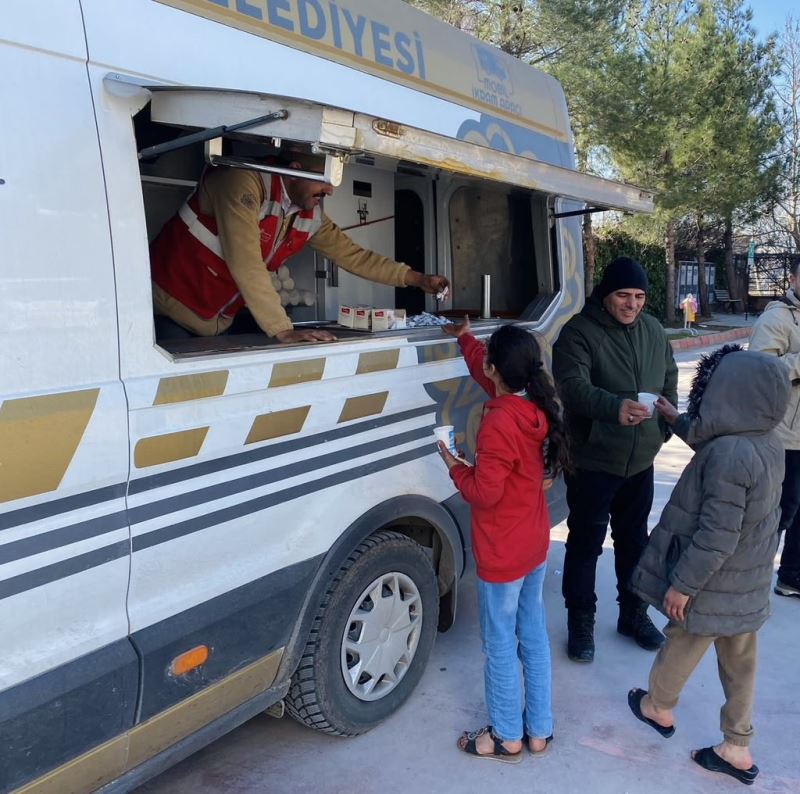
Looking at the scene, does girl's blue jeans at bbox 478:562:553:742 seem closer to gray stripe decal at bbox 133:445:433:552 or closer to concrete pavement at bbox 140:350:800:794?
concrete pavement at bbox 140:350:800:794

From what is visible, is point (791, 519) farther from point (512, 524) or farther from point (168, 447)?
point (168, 447)

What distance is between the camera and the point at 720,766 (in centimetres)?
278

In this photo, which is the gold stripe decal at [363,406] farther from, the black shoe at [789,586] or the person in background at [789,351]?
the black shoe at [789,586]

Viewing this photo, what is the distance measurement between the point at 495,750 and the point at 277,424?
1.55 m

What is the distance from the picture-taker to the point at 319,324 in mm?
3670

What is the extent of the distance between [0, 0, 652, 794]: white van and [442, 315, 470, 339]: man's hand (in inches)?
2.9

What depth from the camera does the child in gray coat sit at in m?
2.51

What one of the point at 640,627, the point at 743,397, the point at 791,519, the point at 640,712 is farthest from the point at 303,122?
the point at 791,519

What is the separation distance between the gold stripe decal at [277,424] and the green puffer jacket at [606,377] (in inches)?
57.2

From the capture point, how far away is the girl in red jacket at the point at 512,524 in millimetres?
2539

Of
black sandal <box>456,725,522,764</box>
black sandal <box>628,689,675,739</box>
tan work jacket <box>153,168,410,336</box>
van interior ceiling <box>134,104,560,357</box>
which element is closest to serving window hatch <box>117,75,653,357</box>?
van interior ceiling <box>134,104,560,357</box>

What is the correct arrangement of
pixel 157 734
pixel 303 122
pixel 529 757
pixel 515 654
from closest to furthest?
pixel 303 122 < pixel 157 734 < pixel 515 654 < pixel 529 757

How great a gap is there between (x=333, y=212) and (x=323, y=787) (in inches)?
108

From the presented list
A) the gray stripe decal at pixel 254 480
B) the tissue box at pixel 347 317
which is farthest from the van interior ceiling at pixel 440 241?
the gray stripe decal at pixel 254 480
